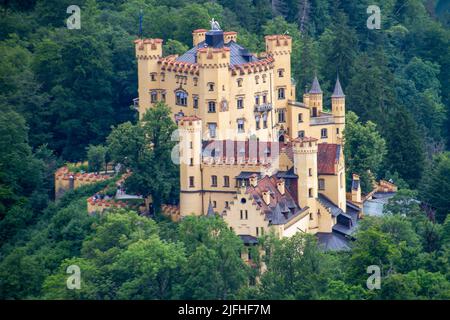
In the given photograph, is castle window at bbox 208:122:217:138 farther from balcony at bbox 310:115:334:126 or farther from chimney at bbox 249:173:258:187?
balcony at bbox 310:115:334:126

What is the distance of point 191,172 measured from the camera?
128 m

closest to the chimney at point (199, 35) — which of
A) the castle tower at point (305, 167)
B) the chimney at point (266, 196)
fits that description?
the castle tower at point (305, 167)

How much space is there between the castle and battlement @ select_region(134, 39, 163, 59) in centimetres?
6

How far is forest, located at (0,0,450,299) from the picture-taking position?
4813 inches

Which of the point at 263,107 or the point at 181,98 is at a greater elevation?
the point at 181,98

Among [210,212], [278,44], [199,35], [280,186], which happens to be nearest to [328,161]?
[280,186]

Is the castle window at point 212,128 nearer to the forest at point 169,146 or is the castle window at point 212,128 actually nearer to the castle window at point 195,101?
the castle window at point 195,101

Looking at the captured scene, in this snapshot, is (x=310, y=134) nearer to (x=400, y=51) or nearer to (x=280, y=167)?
(x=280, y=167)

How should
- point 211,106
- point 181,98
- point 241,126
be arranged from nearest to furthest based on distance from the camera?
point 211,106
point 241,126
point 181,98

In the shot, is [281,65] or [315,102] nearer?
[281,65]

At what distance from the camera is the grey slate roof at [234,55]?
135 meters

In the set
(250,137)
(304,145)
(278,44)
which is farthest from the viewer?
(278,44)

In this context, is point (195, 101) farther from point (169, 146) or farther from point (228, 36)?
point (228, 36)

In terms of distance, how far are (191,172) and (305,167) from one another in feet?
20.1
